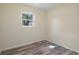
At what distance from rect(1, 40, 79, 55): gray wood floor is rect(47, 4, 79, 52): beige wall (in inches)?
2.3

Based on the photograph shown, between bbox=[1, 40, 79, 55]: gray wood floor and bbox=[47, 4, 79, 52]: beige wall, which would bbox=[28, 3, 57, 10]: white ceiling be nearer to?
bbox=[47, 4, 79, 52]: beige wall

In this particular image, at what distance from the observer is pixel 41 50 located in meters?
1.22

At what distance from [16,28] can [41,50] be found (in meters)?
0.42

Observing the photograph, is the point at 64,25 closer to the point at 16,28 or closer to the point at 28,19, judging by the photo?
the point at 28,19

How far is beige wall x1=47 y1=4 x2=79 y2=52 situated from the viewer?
1.16m

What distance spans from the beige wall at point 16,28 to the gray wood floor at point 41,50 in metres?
0.06

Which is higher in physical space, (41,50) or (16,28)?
(16,28)

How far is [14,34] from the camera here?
119cm

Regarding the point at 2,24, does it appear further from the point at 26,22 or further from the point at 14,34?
the point at 26,22

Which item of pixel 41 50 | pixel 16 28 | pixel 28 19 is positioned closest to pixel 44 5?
pixel 28 19

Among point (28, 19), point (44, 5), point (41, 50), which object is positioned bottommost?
point (41, 50)

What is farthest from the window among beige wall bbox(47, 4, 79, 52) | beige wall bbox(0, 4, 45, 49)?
beige wall bbox(47, 4, 79, 52)

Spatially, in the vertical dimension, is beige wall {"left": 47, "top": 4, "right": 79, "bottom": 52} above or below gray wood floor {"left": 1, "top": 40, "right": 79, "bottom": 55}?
above

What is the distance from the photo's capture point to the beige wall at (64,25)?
1163mm
